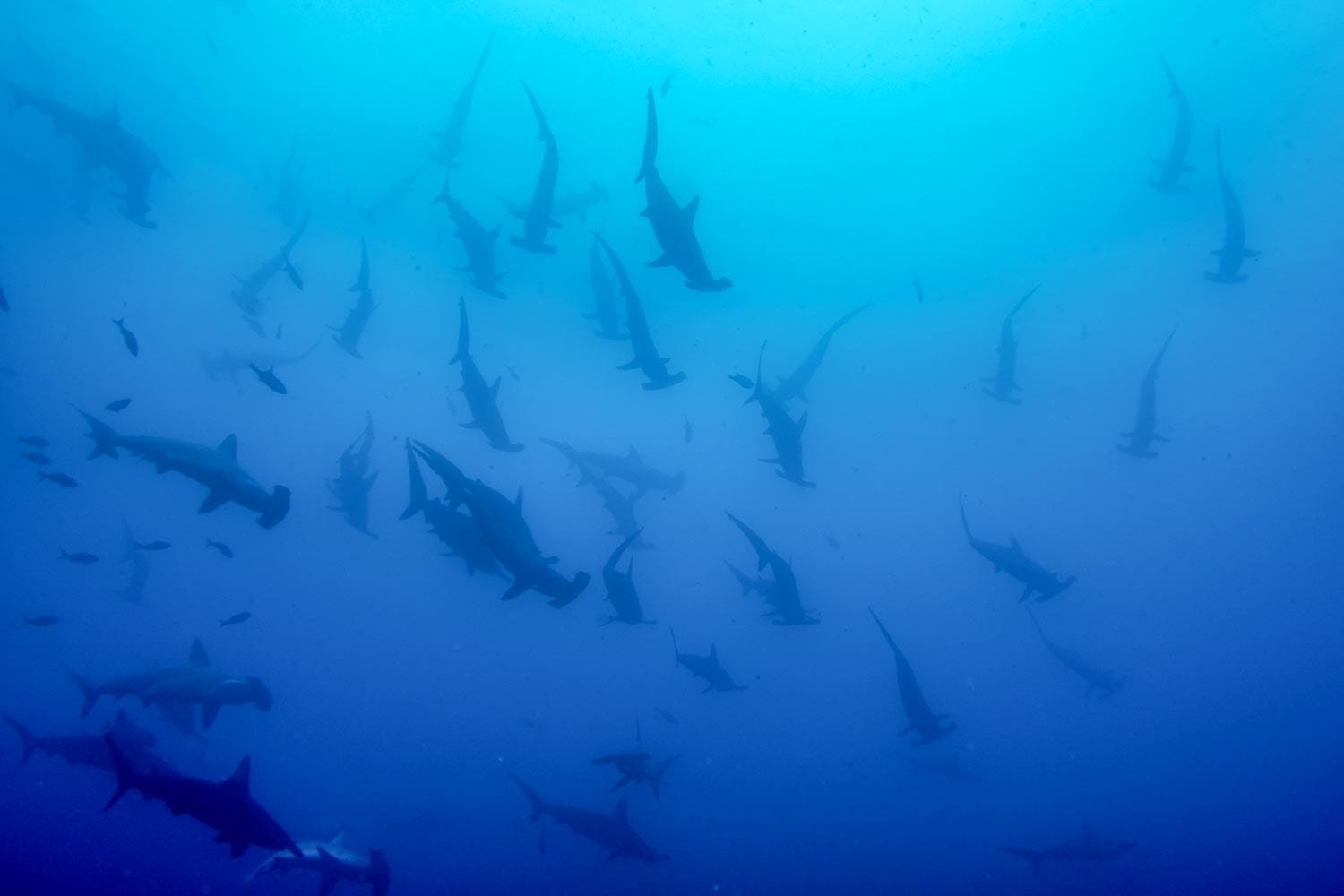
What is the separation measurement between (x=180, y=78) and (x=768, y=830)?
2232 cm

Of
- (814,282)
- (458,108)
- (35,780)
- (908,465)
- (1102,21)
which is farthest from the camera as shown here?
(1102,21)

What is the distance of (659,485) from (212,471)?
22.9 ft

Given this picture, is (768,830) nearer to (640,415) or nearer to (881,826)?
(881,826)

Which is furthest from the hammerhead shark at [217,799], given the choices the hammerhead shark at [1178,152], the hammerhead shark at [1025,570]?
the hammerhead shark at [1178,152]

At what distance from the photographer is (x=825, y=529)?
1280 cm

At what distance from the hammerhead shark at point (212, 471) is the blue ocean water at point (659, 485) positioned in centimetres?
161

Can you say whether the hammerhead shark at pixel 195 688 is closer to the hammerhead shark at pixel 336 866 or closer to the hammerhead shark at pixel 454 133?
the hammerhead shark at pixel 336 866

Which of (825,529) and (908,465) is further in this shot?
(908,465)

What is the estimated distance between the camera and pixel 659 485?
11.4 meters

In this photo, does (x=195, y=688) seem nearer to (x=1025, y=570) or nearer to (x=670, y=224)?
(x=670, y=224)

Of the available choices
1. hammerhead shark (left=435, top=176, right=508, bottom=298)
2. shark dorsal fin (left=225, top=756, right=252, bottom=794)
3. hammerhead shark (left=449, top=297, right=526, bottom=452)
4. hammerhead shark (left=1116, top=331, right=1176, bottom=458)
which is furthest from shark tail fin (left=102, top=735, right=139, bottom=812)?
hammerhead shark (left=1116, top=331, right=1176, bottom=458)

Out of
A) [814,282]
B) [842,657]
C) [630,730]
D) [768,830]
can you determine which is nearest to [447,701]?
[630,730]

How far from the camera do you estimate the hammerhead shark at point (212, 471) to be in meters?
5.26

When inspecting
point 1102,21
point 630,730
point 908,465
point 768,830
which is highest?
point 1102,21
